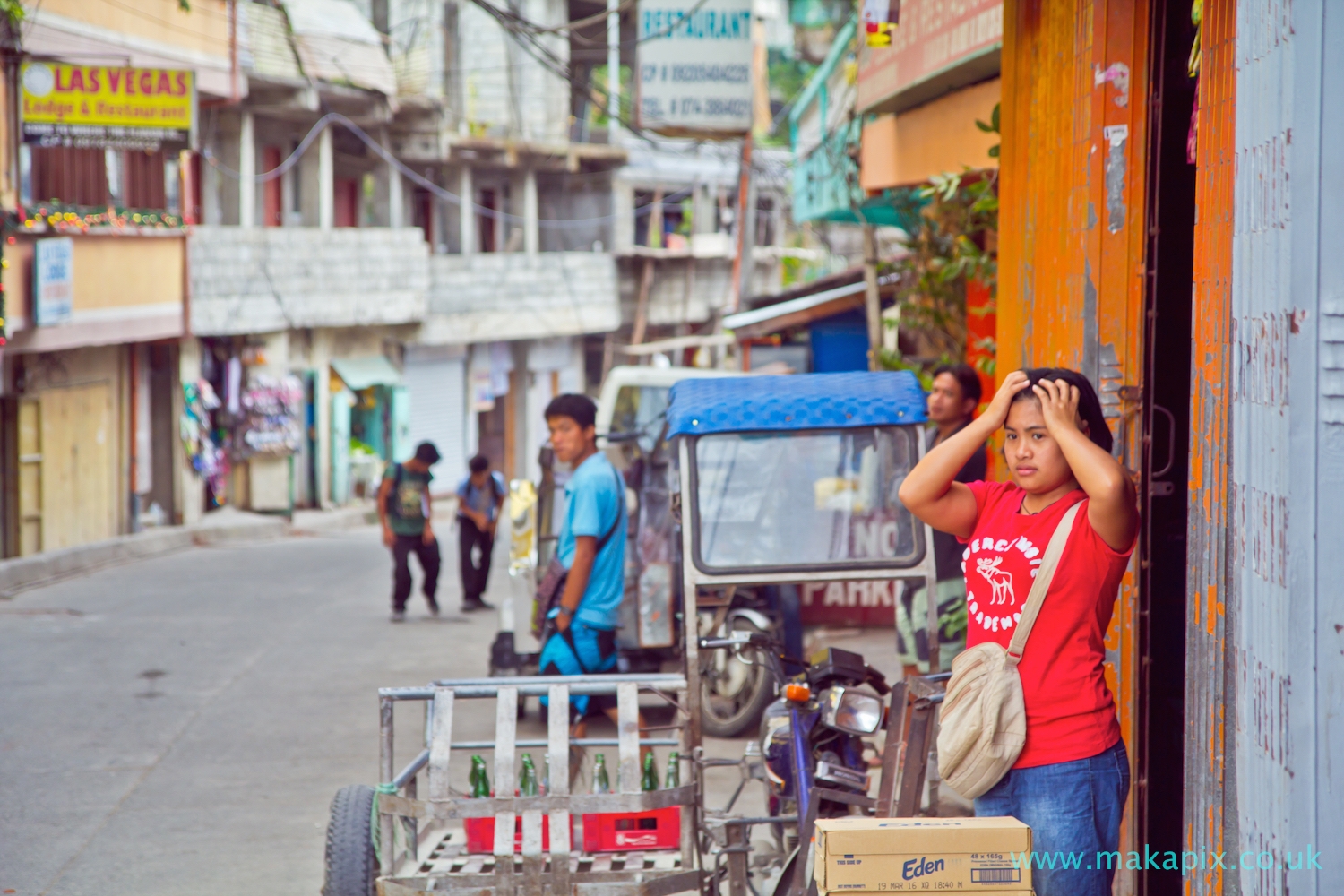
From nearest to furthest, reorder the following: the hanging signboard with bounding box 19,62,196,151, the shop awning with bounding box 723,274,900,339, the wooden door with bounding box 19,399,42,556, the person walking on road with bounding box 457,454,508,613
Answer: the person walking on road with bounding box 457,454,508,613 → the hanging signboard with bounding box 19,62,196,151 → the shop awning with bounding box 723,274,900,339 → the wooden door with bounding box 19,399,42,556

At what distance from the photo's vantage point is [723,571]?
15.0ft

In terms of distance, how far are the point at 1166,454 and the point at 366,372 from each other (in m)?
23.6

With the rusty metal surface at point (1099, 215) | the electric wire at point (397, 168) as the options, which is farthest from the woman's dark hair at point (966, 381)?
the electric wire at point (397, 168)

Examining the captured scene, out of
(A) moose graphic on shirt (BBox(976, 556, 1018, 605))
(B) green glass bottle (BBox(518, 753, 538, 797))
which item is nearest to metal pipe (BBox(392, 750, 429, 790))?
(B) green glass bottle (BBox(518, 753, 538, 797))

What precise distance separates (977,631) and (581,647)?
3026mm

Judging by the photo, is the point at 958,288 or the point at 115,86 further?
the point at 115,86

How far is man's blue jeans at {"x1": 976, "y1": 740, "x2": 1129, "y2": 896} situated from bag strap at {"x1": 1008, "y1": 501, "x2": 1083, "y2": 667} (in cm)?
27

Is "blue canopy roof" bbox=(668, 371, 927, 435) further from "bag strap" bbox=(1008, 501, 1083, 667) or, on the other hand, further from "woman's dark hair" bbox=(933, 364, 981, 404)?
"woman's dark hair" bbox=(933, 364, 981, 404)

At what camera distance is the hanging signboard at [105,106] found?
13.7 metres

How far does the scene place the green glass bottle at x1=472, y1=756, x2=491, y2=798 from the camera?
4.93 m

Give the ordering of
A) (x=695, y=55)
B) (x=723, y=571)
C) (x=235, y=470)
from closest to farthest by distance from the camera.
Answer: (x=723, y=571), (x=695, y=55), (x=235, y=470)

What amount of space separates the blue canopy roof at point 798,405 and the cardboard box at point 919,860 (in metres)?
1.98

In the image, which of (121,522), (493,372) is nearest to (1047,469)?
(121,522)

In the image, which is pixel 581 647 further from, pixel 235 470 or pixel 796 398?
pixel 235 470
